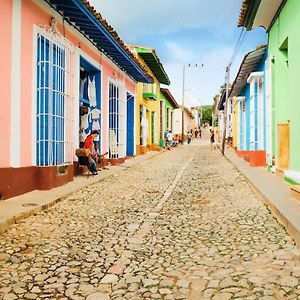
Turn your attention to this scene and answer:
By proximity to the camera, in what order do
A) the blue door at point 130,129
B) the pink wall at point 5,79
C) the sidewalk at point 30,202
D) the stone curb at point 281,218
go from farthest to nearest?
the blue door at point 130,129 → the pink wall at point 5,79 → the sidewalk at point 30,202 → the stone curb at point 281,218

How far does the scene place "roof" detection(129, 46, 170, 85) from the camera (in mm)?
20391

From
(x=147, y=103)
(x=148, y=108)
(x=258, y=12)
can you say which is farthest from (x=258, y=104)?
(x=148, y=108)

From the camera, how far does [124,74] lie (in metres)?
16.2

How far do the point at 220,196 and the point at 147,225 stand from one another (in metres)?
2.75

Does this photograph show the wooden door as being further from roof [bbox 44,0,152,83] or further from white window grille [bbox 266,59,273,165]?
roof [bbox 44,0,152,83]

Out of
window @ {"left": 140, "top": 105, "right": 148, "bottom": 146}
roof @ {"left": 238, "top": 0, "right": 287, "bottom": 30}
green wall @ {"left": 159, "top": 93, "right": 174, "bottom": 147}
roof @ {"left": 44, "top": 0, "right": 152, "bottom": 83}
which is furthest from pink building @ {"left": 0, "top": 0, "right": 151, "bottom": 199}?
green wall @ {"left": 159, "top": 93, "right": 174, "bottom": 147}

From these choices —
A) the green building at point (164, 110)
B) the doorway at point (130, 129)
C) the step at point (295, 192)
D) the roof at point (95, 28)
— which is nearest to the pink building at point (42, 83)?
the roof at point (95, 28)

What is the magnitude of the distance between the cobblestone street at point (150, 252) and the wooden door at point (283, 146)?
118 inches

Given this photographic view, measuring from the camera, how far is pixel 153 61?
22250 millimetres

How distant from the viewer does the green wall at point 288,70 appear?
8.14 meters

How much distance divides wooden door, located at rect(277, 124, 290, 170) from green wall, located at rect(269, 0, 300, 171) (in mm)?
279

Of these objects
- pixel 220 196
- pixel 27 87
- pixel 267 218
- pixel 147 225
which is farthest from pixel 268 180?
pixel 27 87

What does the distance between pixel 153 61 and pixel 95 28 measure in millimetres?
12192

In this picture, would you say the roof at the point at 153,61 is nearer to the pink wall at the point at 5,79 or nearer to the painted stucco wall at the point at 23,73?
the painted stucco wall at the point at 23,73
